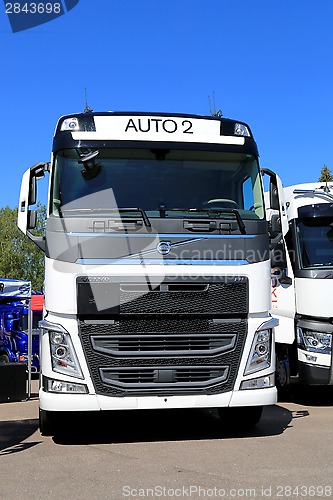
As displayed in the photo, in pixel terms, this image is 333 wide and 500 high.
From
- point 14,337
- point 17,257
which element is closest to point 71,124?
point 14,337

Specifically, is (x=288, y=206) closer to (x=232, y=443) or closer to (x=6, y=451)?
(x=232, y=443)

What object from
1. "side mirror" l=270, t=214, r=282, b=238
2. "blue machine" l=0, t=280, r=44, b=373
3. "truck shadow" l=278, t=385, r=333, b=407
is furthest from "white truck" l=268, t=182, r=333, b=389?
"blue machine" l=0, t=280, r=44, b=373

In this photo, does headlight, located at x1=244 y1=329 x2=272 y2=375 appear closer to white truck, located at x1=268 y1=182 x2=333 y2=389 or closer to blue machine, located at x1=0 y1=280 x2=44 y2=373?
white truck, located at x1=268 y1=182 x2=333 y2=389

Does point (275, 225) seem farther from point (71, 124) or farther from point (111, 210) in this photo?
point (71, 124)

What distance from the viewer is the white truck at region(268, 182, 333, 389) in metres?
9.77

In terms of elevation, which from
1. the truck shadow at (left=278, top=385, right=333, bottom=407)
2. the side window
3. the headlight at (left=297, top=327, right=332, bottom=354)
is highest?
the side window

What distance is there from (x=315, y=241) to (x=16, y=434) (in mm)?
5122

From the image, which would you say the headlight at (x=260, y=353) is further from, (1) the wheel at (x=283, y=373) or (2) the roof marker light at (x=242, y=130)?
(1) the wheel at (x=283, y=373)

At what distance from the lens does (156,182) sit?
7.65 m

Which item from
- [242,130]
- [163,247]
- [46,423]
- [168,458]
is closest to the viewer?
[168,458]

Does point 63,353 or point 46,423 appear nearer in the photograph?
point 63,353

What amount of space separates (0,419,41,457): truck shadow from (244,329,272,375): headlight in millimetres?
2606

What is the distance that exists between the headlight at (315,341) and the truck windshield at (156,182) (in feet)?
9.44

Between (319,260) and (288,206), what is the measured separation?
3.92 ft
